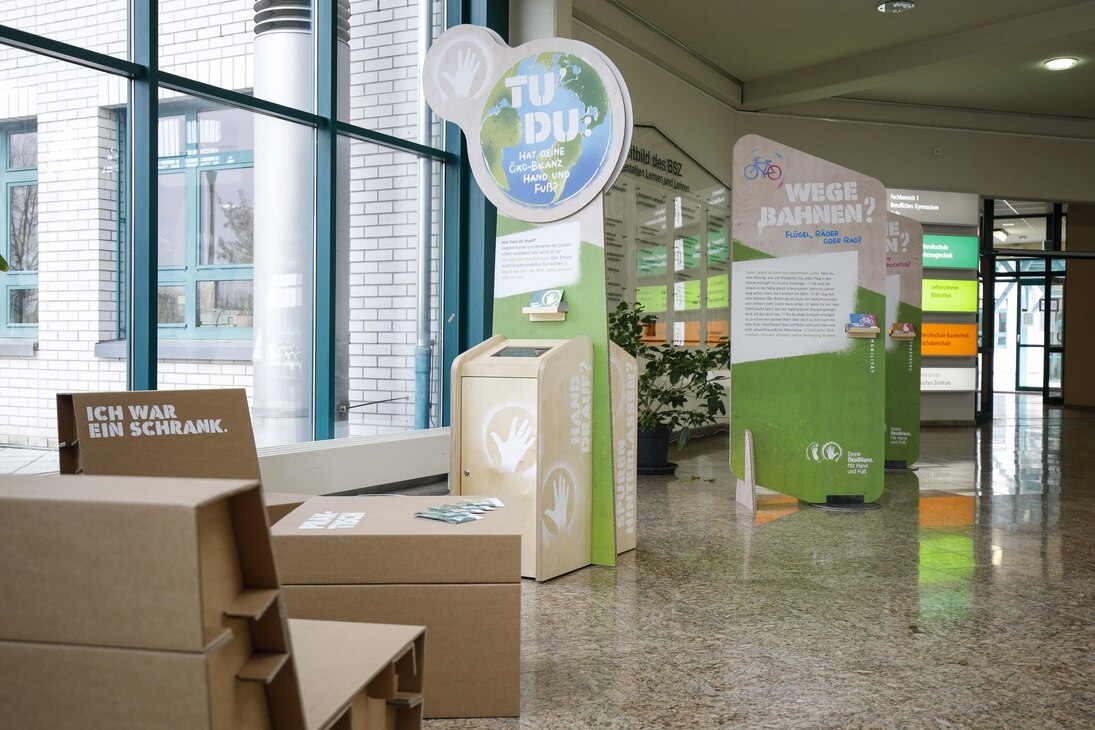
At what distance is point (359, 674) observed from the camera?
136 centimetres

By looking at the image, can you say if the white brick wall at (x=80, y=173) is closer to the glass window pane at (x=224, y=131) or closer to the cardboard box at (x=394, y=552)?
the glass window pane at (x=224, y=131)

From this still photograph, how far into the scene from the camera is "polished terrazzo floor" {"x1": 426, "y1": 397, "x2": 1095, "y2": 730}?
228 centimetres

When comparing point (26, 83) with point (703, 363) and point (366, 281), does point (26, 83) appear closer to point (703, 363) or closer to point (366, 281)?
point (366, 281)

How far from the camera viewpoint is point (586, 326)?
146 inches

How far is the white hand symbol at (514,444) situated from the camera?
3.46 m

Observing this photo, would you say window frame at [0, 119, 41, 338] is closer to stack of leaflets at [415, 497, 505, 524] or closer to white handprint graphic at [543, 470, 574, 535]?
white handprint graphic at [543, 470, 574, 535]

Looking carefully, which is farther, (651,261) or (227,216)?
(651,261)

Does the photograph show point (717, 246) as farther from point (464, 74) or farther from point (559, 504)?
point (559, 504)

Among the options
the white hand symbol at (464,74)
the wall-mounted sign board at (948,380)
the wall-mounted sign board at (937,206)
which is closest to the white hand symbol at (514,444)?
the white hand symbol at (464,74)

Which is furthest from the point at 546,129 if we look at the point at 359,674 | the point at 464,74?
the point at 359,674

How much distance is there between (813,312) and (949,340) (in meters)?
6.35

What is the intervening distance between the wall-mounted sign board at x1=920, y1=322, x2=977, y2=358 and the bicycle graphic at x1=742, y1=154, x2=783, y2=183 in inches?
249

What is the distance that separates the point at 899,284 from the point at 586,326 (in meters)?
4.16

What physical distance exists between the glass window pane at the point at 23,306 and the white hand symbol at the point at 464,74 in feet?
6.43
